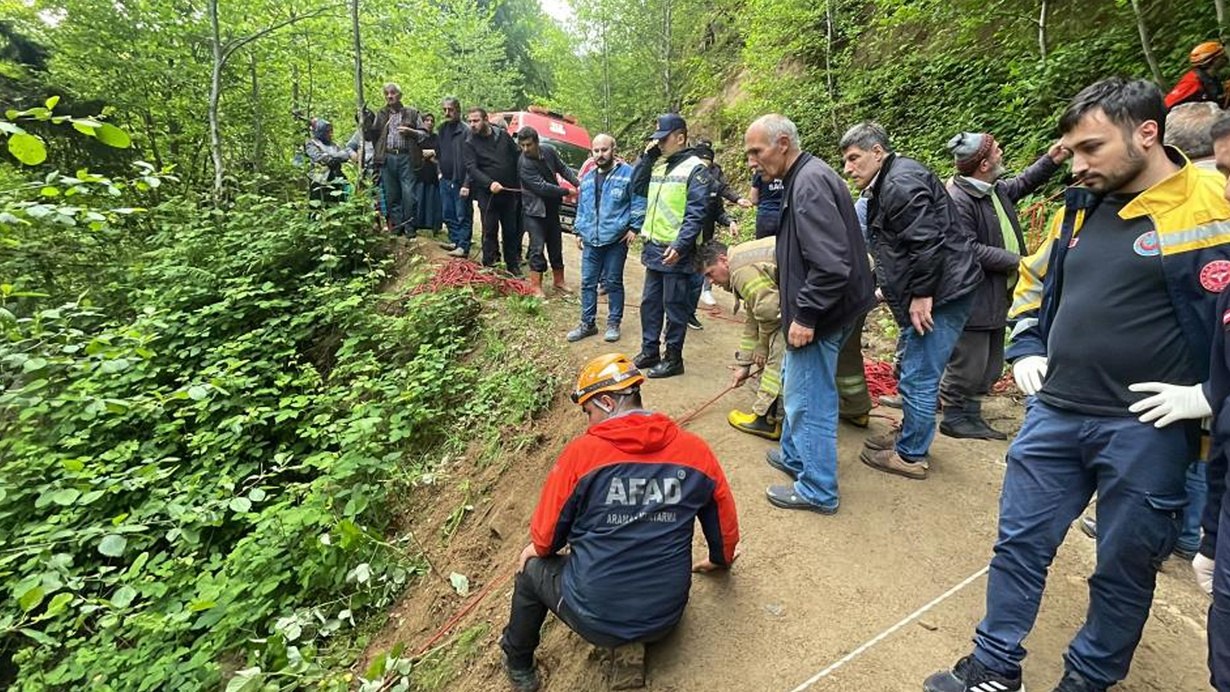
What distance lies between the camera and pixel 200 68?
8.89 metres

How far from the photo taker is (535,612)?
8.30 feet

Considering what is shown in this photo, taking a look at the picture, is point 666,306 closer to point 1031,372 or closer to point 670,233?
point 670,233

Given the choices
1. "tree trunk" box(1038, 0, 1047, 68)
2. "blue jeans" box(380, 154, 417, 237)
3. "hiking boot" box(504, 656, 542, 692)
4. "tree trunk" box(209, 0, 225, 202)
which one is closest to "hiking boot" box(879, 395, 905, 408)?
"hiking boot" box(504, 656, 542, 692)

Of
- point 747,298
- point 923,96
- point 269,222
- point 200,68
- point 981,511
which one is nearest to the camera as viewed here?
point 981,511

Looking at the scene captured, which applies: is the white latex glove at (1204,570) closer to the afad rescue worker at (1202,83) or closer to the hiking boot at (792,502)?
the hiking boot at (792,502)

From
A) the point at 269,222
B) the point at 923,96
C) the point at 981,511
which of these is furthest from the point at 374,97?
the point at 981,511

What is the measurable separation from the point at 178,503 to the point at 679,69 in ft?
59.0

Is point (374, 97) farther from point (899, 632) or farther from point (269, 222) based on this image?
point (899, 632)

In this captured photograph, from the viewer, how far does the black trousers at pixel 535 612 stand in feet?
7.72

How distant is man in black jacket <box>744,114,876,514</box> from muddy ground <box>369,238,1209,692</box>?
1.17 feet

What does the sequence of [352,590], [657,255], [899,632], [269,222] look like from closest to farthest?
1. [899,632]
2. [352,590]
3. [657,255]
4. [269,222]

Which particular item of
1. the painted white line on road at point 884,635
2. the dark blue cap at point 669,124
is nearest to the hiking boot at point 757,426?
the painted white line on road at point 884,635

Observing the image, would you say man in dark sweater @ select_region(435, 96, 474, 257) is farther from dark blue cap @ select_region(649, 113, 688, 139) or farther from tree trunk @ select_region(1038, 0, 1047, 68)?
tree trunk @ select_region(1038, 0, 1047, 68)

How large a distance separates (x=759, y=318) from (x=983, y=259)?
5.17 feet
